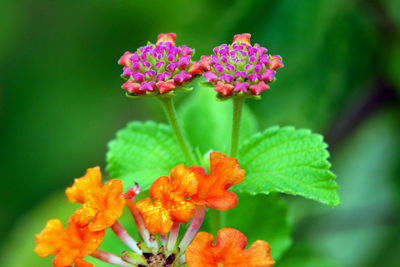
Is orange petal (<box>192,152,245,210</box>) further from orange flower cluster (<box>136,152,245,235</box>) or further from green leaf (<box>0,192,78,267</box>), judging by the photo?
green leaf (<box>0,192,78,267</box>)

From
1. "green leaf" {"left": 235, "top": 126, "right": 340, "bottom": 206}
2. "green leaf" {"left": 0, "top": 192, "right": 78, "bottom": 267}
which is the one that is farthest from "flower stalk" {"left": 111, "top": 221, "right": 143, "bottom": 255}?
"green leaf" {"left": 0, "top": 192, "right": 78, "bottom": 267}

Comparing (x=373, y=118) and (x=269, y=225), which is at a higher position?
(x=373, y=118)

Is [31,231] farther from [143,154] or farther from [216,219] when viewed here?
[216,219]

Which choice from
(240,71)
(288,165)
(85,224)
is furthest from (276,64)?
(85,224)

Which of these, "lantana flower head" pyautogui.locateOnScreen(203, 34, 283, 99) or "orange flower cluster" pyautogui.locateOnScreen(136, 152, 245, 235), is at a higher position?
"lantana flower head" pyautogui.locateOnScreen(203, 34, 283, 99)

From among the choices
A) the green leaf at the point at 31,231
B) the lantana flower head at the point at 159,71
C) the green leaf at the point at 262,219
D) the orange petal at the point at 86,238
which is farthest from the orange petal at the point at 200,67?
the green leaf at the point at 31,231

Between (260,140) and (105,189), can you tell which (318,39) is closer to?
(260,140)

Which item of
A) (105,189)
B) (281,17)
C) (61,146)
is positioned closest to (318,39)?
(281,17)
